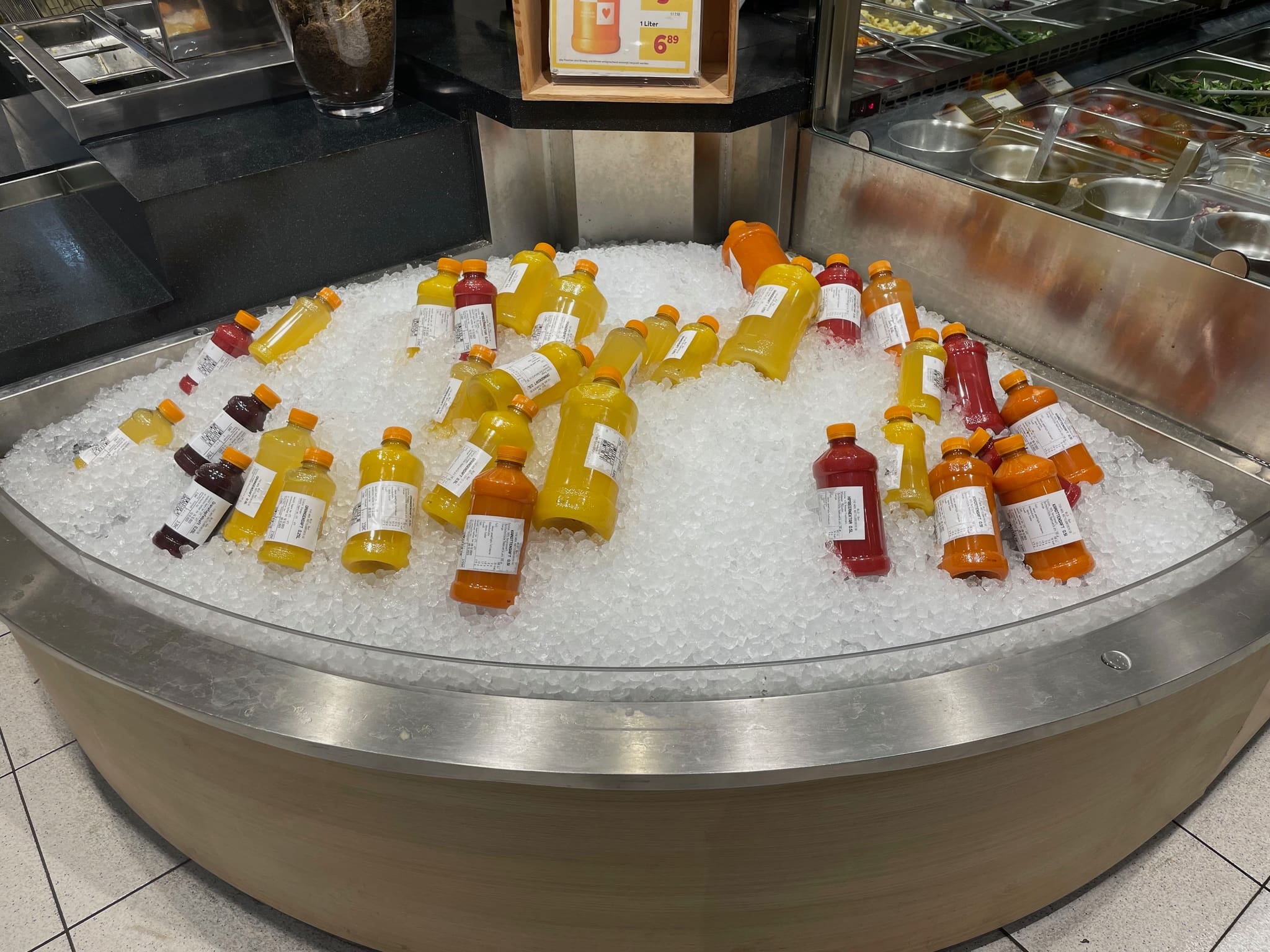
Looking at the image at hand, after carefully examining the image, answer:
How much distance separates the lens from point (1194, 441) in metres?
1.80

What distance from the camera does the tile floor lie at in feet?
5.41

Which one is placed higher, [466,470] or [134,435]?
[466,470]

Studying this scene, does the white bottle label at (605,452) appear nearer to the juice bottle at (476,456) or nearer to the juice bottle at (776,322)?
the juice bottle at (476,456)

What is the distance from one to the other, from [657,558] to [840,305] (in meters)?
0.78

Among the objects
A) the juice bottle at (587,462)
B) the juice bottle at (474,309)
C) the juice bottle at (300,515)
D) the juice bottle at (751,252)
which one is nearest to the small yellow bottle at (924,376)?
the juice bottle at (751,252)

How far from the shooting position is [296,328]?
2062mm

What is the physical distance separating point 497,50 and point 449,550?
1529 millimetres

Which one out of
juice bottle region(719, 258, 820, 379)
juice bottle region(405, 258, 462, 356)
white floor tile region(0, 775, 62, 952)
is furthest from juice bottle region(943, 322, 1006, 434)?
white floor tile region(0, 775, 62, 952)

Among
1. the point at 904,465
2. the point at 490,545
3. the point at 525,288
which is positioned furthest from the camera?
the point at 525,288

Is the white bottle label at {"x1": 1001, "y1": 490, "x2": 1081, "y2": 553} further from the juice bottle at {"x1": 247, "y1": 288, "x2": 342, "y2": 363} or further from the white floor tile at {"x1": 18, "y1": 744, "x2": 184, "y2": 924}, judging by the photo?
the white floor tile at {"x1": 18, "y1": 744, "x2": 184, "y2": 924}

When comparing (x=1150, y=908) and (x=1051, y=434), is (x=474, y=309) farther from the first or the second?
(x=1150, y=908)

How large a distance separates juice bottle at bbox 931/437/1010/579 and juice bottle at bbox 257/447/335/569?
40.8 inches

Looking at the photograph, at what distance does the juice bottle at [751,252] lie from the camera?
7.23ft

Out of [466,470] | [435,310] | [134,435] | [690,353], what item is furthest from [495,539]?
[134,435]
